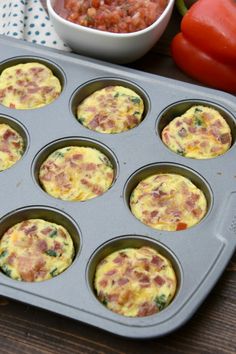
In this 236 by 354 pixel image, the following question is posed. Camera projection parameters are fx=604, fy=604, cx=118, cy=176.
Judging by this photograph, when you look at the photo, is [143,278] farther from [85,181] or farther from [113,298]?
[85,181]

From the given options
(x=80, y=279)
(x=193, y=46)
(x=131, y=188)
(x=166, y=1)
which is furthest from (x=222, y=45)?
(x=80, y=279)

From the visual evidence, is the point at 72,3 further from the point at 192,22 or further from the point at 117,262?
the point at 117,262

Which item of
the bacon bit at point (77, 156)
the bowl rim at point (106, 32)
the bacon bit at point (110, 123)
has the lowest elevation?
the bacon bit at point (77, 156)

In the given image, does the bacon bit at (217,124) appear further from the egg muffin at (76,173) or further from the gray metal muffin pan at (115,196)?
the egg muffin at (76,173)

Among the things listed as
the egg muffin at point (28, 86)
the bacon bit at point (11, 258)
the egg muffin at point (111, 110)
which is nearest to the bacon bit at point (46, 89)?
the egg muffin at point (28, 86)

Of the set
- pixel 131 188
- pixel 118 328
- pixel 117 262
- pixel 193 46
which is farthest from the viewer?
pixel 193 46
